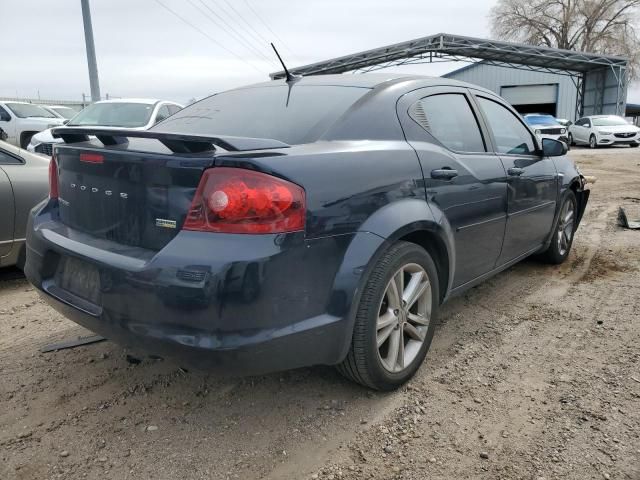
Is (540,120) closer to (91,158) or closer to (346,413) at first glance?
(346,413)

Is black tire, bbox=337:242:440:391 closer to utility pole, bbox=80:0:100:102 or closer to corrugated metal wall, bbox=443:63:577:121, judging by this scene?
utility pole, bbox=80:0:100:102

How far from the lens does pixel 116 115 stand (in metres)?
9.44

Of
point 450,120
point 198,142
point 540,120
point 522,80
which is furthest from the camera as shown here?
point 522,80

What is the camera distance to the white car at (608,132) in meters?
21.5

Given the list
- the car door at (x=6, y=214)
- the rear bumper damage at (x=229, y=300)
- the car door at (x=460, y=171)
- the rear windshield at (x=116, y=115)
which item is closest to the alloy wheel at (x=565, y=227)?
the car door at (x=460, y=171)

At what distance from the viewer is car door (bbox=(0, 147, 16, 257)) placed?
4188 mm

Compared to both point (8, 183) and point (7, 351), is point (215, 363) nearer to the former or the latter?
point (7, 351)

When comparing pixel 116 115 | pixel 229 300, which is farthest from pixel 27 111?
pixel 229 300

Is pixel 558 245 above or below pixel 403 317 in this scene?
below

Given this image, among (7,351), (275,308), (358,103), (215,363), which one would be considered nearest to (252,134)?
(358,103)

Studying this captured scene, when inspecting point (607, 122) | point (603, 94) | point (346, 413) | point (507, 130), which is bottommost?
point (346, 413)

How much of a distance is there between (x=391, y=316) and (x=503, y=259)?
59.3 inches

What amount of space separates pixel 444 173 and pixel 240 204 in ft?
4.37

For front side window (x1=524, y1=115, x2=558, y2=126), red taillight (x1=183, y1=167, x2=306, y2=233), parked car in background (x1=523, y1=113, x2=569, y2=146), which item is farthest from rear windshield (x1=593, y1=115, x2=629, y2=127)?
red taillight (x1=183, y1=167, x2=306, y2=233)
